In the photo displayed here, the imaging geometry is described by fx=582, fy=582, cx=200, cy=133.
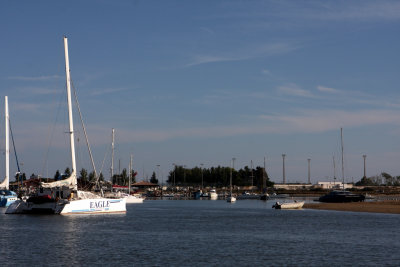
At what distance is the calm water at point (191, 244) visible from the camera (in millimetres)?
39875

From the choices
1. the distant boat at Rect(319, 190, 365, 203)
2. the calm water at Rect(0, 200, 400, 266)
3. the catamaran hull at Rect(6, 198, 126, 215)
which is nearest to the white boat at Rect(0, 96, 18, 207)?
the catamaran hull at Rect(6, 198, 126, 215)

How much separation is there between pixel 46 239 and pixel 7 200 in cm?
6411

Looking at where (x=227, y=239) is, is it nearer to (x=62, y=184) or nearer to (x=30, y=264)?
(x=30, y=264)

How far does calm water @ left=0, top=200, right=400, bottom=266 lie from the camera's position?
39875 millimetres

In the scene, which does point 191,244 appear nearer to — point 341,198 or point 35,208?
point 35,208

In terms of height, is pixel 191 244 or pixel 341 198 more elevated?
pixel 341 198

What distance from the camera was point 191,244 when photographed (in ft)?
164

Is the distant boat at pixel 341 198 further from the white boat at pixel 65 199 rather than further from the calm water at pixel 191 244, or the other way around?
→ the white boat at pixel 65 199

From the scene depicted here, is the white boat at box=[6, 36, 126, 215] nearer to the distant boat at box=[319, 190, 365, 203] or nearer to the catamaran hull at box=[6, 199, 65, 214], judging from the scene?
the catamaran hull at box=[6, 199, 65, 214]

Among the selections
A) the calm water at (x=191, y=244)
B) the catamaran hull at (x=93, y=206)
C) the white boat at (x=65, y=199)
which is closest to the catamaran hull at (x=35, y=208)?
the white boat at (x=65, y=199)

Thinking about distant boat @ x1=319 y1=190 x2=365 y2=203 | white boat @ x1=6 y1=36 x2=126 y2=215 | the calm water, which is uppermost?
white boat @ x1=6 y1=36 x2=126 y2=215

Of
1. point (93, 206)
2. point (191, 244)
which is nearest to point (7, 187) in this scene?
point (93, 206)

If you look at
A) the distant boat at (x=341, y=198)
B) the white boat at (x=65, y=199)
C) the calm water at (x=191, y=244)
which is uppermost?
the white boat at (x=65, y=199)

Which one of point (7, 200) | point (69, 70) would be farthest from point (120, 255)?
point (7, 200)
